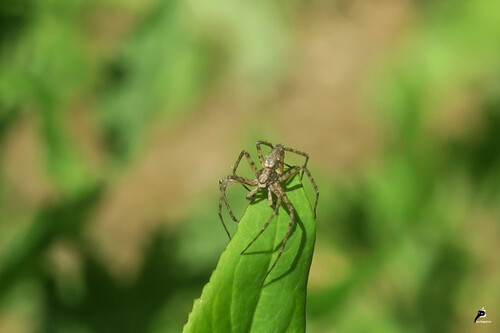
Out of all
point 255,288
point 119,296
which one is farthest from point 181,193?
point 255,288

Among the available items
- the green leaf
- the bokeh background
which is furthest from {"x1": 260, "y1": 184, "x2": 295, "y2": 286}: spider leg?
the bokeh background

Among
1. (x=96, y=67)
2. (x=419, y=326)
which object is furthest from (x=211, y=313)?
(x=96, y=67)

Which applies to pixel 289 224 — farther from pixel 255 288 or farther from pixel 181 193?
pixel 181 193

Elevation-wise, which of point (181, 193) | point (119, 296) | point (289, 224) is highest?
point (181, 193)

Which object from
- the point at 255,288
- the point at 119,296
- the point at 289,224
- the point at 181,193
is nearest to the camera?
the point at 255,288

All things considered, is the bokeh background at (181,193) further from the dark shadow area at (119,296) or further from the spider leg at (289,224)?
the spider leg at (289,224)

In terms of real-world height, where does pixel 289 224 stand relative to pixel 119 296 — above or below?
below
